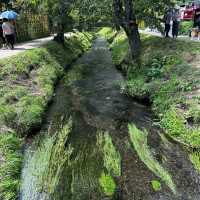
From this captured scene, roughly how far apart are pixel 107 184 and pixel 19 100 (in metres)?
6.54

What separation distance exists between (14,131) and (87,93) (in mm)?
6300

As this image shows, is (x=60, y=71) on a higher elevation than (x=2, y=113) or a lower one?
lower

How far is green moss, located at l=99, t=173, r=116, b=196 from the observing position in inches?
281

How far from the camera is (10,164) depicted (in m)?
8.07

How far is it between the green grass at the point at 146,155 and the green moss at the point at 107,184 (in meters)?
1.22

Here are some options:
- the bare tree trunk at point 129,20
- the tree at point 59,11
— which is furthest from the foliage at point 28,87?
the bare tree trunk at point 129,20

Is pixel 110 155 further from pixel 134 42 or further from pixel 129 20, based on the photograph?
pixel 129 20

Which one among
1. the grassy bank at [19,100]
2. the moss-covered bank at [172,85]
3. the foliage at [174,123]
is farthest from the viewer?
the moss-covered bank at [172,85]

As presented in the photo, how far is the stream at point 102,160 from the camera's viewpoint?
7.21 meters

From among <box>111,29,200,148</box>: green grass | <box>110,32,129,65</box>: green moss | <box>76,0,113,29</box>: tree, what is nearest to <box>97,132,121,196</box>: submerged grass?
<box>111,29,200,148</box>: green grass

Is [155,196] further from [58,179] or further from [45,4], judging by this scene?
[45,4]

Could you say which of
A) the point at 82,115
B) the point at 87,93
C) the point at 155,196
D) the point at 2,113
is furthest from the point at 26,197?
the point at 87,93

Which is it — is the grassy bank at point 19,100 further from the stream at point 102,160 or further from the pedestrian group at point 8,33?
the pedestrian group at point 8,33

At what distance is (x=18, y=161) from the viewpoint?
843 cm
